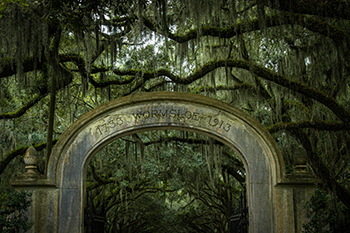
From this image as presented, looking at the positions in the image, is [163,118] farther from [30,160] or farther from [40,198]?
[40,198]

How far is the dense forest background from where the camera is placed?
727 cm

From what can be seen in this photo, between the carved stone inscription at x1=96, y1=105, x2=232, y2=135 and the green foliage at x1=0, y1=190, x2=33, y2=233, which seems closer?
the green foliage at x1=0, y1=190, x2=33, y2=233

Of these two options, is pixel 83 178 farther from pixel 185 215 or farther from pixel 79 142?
pixel 185 215

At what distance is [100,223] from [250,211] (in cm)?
298

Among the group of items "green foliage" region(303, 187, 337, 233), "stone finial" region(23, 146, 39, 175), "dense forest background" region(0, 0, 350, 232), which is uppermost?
"dense forest background" region(0, 0, 350, 232)

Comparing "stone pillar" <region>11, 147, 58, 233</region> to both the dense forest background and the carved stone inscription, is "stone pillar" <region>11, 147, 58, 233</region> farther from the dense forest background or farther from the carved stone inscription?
the dense forest background

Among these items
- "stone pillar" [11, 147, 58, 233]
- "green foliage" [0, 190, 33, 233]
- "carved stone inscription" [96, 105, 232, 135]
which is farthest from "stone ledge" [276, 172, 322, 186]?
"green foliage" [0, 190, 33, 233]

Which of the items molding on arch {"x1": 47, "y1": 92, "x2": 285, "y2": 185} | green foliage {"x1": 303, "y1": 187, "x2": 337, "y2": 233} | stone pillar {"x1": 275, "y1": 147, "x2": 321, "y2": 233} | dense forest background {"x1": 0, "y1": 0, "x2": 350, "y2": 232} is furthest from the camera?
dense forest background {"x1": 0, "y1": 0, "x2": 350, "y2": 232}

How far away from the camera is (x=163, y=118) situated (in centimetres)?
723

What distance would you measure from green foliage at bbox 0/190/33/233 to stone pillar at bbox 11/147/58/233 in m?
0.16

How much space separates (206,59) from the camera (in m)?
11.7

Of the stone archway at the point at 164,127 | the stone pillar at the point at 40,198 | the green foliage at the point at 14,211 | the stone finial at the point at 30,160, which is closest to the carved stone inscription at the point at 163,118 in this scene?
the stone archway at the point at 164,127

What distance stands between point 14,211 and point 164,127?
2.79 metres

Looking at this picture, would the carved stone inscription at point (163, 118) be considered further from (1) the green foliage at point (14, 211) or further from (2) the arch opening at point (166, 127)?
(1) the green foliage at point (14, 211)
